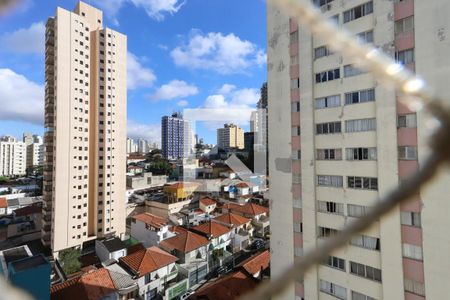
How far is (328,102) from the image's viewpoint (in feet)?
23.9

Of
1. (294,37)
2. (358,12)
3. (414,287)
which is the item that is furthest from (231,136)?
(414,287)

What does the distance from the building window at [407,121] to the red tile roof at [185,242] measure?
10531 millimetres

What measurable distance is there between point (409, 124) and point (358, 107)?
1.20 m

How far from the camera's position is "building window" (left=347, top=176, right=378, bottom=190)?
251 inches

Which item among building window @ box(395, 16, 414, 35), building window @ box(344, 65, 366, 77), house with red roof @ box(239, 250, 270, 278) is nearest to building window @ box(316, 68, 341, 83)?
building window @ box(344, 65, 366, 77)

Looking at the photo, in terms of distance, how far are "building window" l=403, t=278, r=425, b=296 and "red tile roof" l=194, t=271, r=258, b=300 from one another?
4.88 metres

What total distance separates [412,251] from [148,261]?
9.60 meters

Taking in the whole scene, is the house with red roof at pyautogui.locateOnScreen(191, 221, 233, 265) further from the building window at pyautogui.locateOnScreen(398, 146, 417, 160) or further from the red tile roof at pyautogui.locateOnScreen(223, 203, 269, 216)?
the building window at pyautogui.locateOnScreen(398, 146, 417, 160)

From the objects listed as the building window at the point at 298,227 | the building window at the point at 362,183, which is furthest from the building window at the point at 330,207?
the building window at the point at 298,227

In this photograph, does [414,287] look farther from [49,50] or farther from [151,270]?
[49,50]

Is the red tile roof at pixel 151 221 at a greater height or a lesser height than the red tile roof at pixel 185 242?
greater

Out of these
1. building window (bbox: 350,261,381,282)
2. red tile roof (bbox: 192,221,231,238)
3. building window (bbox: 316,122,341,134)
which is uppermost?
building window (bbox: 316,122,341,134)

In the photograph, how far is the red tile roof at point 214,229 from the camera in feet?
46.8

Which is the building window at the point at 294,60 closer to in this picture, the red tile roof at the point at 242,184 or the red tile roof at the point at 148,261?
the red tile roof at the point at 148,261
